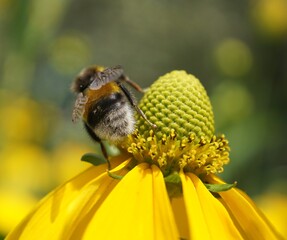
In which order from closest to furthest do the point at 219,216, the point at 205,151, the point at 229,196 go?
the point at 219,216 → the point at 229,196 → the point at 205,151

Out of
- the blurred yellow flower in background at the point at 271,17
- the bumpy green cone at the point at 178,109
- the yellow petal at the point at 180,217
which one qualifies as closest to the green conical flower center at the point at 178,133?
the bumpy green cone at the point at 178,109

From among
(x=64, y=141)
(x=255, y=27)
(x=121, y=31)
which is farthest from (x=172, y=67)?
(x=64, y=141)

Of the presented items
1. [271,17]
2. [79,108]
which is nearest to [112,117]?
[79,108]

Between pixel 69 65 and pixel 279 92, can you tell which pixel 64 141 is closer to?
pixel 69 65

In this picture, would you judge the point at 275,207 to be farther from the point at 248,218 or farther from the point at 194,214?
the point at 194,214

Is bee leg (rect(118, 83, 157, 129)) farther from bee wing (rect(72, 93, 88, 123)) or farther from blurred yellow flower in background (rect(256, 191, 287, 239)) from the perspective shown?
blurred yellow flower in background (rect(256, 191, 287, 239))

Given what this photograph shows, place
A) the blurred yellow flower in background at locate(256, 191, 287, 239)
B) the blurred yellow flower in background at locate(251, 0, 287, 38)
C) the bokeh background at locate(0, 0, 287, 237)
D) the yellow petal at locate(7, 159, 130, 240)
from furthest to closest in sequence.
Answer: the blurred yellow flower in background at locate(251, 0, 287, 38) → the bokeh background at locate(0, 0, 287, 237) → the blurred yellow flower in background at locate(256, 191, 287, 239) → the yellow petal at locate(7, 159, 130, 240)

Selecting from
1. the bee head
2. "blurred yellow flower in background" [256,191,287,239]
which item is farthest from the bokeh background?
the bee head
